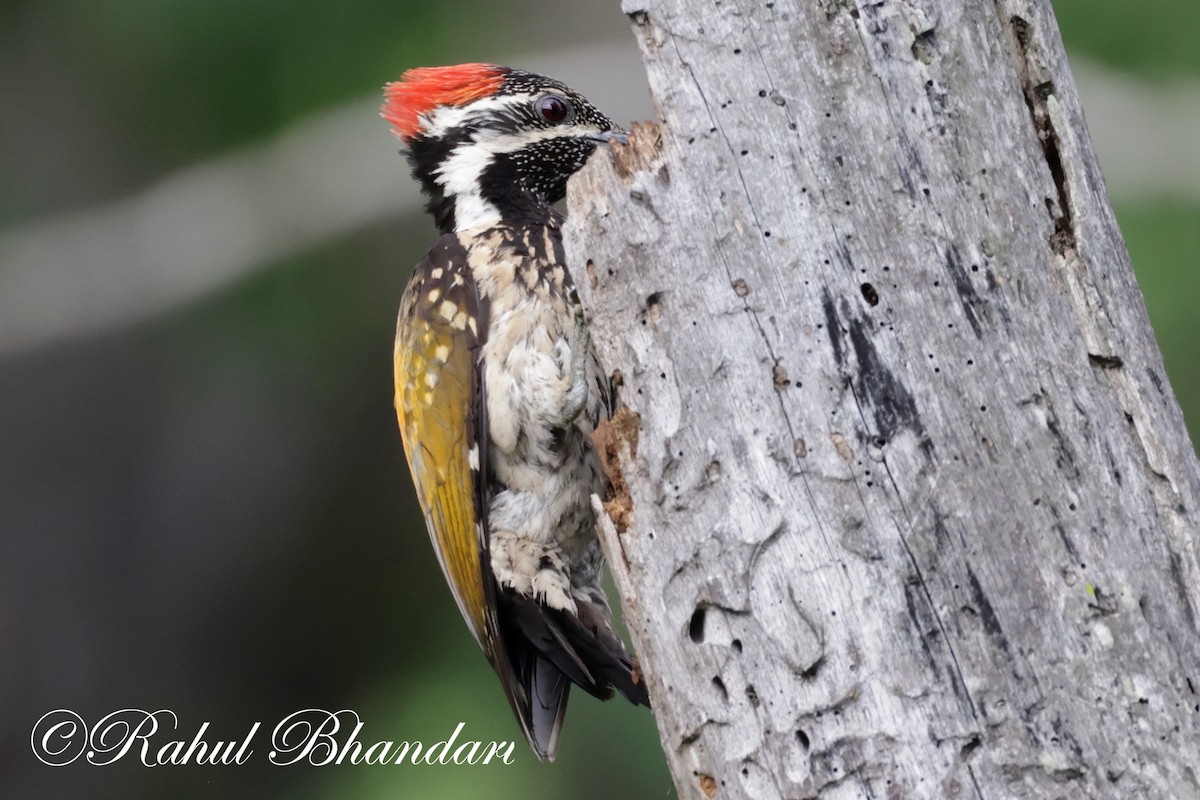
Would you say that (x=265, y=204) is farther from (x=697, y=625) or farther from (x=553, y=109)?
(x=697, y=625)

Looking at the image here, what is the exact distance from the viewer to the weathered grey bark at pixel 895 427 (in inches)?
77.6

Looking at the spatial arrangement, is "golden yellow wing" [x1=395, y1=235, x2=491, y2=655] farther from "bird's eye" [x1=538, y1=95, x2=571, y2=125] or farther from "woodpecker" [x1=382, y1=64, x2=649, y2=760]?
"bird's eye" [x1=538, y1=95, x2=571, y2=125]

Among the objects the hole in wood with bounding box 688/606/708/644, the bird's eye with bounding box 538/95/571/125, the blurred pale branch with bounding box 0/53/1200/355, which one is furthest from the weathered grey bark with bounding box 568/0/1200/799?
the blurred pale branch with bounding box 0/53/1200/355

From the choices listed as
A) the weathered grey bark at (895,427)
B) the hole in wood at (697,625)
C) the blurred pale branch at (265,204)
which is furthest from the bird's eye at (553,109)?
the blurred pale branch at (265,204)

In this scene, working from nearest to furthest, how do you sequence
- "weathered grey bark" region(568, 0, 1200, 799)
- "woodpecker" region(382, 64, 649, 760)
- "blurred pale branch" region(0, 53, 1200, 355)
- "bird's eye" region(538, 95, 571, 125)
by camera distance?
1. "weathered grey bark" region(568, 0, 1200, 799)
2. "woodpecker" region(382, 64, 649, 760)
3. "bird's eye" region(538, 95, 571, 125)
4. "blurred pale branch" region(0, 53, 1200, 355)

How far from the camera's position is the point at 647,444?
→ 7.29 ft

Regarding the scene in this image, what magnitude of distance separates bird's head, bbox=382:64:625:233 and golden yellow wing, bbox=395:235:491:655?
203 mm

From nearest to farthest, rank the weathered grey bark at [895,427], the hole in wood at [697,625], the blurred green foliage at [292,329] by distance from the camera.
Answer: the weathered grey bark at [895,427]
the hole in wood at [697,625]
the blurred green foliage at [292,329]

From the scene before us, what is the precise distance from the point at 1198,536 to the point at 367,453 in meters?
4.77

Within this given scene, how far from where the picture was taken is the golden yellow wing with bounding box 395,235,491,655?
3197mm

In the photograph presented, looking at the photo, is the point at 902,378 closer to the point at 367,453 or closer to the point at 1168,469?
the point at 1168,469

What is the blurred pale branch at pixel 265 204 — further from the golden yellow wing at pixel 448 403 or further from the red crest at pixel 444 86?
the golden yellow wing at pixel 448 403

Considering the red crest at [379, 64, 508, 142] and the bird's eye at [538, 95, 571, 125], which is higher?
the red crest at [379, 64, 508, 142]

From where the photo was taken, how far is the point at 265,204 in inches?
235
